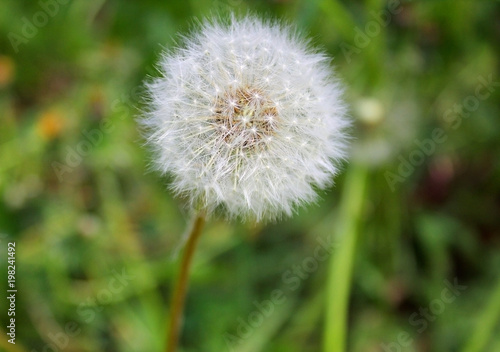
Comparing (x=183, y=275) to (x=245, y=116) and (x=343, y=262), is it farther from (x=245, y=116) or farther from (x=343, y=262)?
(x=343, y=262)

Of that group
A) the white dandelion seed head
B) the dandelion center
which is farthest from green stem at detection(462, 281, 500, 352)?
the dandelion center

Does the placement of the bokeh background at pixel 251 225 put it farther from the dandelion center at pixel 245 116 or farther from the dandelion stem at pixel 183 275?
the dandelion center at pixel 245 116

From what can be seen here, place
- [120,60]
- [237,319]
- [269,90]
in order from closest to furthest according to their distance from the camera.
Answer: [269,90]
[237,319]
[120,60]

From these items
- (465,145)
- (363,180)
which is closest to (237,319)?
(363,180)

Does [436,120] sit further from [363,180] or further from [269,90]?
[269,90]

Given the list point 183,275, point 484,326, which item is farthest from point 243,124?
point 484,326

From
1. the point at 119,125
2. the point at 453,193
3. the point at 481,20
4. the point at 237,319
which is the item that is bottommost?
the point at 237,319

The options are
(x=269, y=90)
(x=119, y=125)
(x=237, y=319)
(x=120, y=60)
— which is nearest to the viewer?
(x=269, y=90)

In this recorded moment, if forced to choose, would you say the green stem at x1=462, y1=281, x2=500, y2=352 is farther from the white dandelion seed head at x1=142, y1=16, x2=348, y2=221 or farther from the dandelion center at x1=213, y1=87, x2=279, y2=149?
the dandelion center at x1=213, y1=87, x2=279, y2=149
